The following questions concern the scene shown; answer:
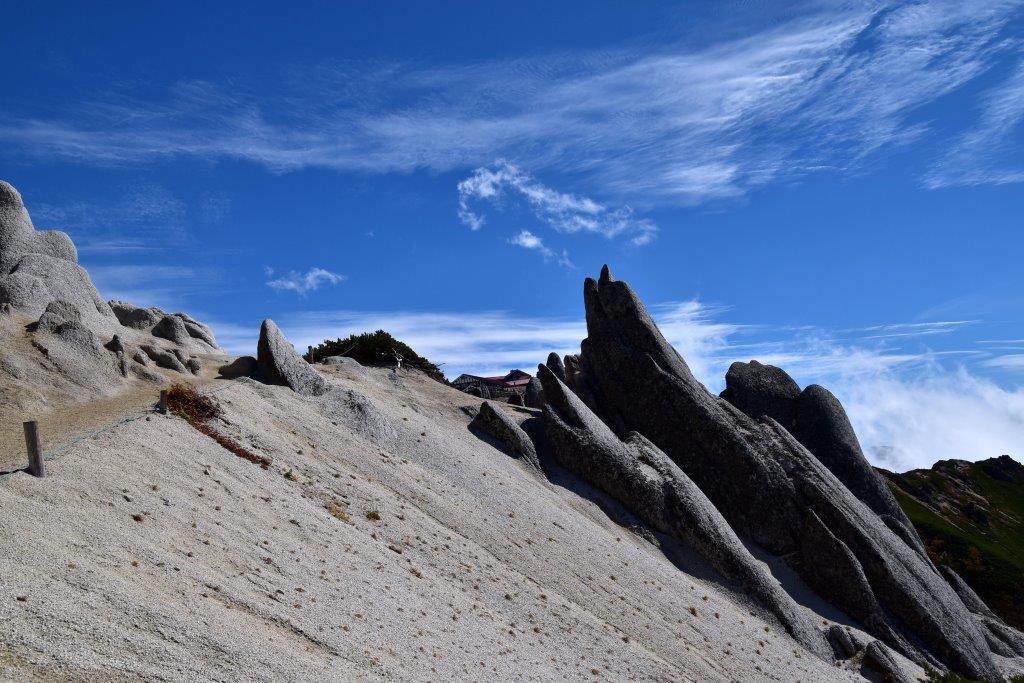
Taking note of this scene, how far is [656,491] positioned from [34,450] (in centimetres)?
2671

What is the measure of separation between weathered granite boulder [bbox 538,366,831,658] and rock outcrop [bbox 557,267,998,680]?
2.46 feet

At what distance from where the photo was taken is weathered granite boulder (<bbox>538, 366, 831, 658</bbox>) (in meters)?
34.2

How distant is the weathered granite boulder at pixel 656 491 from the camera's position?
34250 millimetres

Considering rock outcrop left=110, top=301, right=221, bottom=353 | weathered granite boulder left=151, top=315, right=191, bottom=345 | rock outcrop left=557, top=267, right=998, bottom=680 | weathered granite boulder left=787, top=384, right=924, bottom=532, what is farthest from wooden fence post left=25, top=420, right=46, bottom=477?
weathered granite boulder left=787, top=384, right=924, bottom=532

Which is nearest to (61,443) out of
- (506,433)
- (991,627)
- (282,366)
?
(282,366)

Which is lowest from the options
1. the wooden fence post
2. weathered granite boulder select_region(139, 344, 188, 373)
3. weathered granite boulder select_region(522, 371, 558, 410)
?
the wooden fence post

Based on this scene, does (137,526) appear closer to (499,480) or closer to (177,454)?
(177,454)

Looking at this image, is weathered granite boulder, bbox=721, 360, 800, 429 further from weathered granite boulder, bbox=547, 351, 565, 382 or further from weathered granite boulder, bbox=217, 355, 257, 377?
weathered granite boulder, bbox=217, 355, 257, 377

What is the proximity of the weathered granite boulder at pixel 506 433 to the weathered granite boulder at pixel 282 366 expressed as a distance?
8.38 m

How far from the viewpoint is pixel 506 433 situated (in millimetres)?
37875

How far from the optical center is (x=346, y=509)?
2422cm

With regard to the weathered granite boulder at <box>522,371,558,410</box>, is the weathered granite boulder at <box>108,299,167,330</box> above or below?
below

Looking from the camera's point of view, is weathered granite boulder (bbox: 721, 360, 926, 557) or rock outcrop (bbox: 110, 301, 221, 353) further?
weathered granite boulder (bbox: 721, 360, 926, 557)

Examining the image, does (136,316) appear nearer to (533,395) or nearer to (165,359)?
(165,359)
